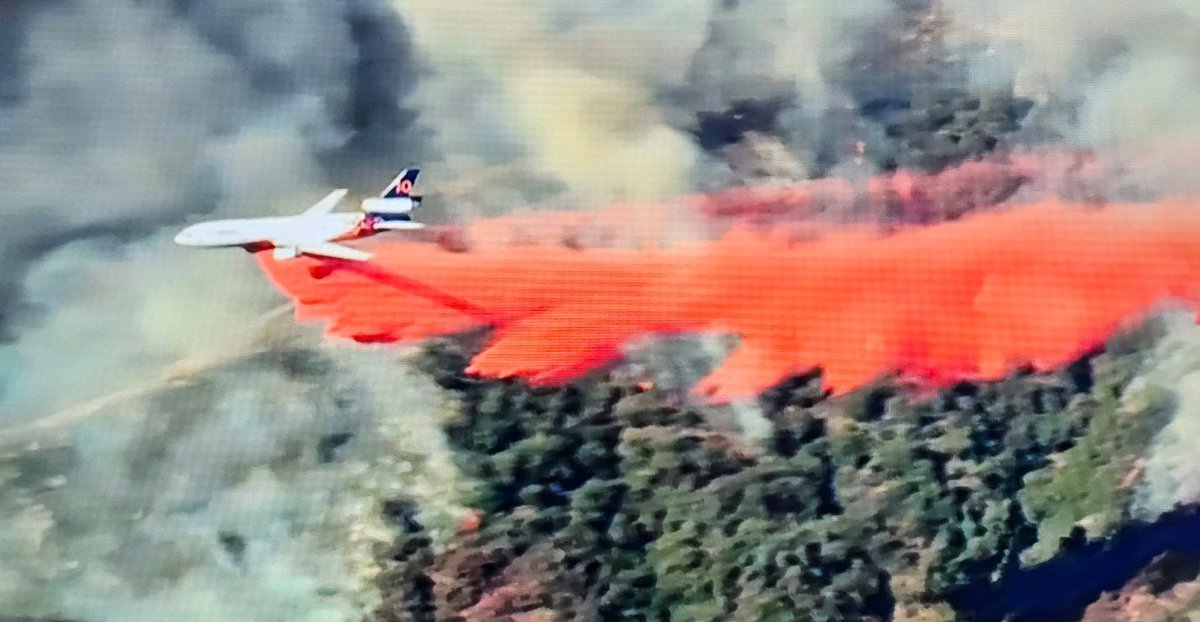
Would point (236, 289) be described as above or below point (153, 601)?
above

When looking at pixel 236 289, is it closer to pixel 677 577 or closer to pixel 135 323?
pixel 135 323

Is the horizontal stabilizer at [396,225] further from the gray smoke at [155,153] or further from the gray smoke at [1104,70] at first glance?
the gray smoke at [1104,70]

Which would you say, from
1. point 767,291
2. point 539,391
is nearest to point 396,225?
point 539,391

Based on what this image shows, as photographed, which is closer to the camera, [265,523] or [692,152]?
[265,523]

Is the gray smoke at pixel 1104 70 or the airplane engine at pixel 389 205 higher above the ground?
the gray smoke at pixel 1104 70

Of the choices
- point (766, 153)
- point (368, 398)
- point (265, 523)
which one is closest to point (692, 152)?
point (766, 153)

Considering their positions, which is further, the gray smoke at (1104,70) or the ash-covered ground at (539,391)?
the gray smoke at (1104,70)

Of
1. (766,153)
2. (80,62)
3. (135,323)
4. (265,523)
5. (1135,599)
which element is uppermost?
(80,62)

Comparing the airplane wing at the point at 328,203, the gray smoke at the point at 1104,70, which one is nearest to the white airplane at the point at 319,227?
the airplane wing at the point at 328,203
